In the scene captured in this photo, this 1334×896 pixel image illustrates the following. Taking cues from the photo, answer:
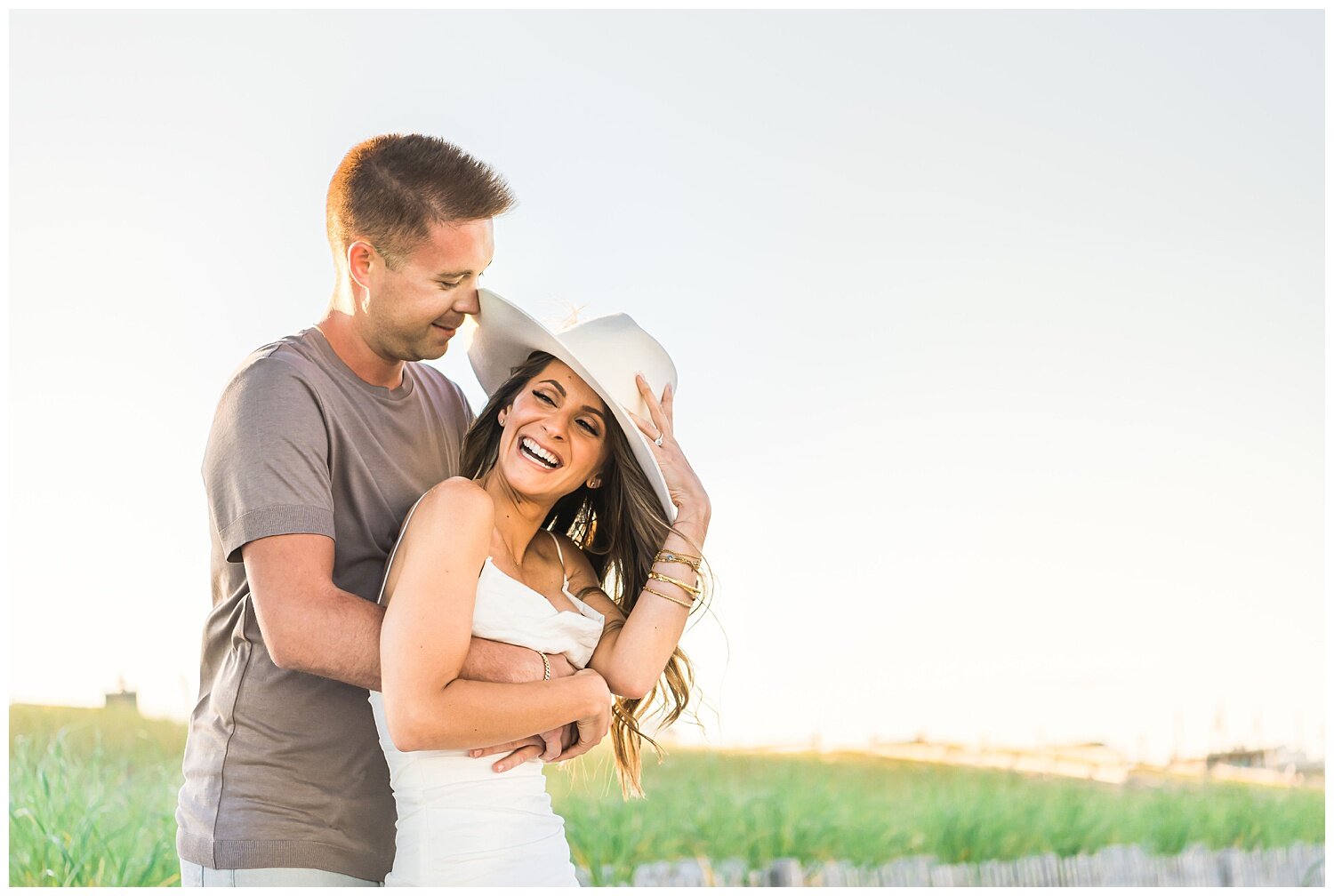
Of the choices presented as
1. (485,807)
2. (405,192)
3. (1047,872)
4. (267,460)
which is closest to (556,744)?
(485,807)

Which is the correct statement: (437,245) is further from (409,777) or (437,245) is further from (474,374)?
(409,777)

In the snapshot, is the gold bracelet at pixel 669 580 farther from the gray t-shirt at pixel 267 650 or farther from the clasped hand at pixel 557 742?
the gray t-shirt at pixel 267 650

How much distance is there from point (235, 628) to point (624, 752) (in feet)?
3.01

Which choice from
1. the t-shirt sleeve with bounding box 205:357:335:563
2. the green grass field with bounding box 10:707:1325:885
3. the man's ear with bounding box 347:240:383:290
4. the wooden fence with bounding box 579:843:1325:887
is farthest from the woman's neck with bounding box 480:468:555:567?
the wooden fence with bounding box 579:843:1325:887

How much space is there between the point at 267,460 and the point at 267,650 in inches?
15.6

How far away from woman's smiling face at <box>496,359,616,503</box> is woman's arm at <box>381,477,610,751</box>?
20 centimetres

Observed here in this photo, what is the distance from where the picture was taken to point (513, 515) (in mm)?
2697

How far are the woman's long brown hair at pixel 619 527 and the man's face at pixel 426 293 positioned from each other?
19 centimetres

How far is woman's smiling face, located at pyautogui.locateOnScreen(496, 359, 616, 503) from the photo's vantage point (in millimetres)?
2650

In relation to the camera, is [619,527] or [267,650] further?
[619,527]

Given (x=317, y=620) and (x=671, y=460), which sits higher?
(x=671, y=460)

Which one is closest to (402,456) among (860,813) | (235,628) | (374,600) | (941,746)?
(374,600)

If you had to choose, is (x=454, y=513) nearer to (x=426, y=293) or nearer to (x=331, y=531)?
(x=331, y=531)

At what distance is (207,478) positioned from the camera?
2.56 m
